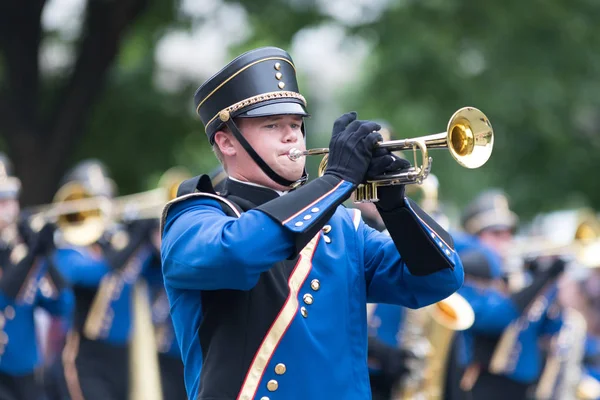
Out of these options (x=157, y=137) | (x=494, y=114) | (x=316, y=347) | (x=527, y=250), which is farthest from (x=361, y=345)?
(x=157, y=137)

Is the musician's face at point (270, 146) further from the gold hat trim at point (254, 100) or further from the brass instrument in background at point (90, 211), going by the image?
the brass instrument in background at point (90, 211)

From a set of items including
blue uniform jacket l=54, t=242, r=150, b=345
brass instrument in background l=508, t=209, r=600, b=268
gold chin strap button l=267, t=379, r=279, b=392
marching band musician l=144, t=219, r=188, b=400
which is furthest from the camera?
marching band musician l=144, t=219, r=188, b=400

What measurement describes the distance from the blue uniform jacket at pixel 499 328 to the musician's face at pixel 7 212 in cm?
335

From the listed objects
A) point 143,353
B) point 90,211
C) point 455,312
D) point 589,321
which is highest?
point 90,211

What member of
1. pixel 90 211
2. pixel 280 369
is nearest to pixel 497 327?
pixel 90 211

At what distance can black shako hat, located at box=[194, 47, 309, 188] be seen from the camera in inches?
136

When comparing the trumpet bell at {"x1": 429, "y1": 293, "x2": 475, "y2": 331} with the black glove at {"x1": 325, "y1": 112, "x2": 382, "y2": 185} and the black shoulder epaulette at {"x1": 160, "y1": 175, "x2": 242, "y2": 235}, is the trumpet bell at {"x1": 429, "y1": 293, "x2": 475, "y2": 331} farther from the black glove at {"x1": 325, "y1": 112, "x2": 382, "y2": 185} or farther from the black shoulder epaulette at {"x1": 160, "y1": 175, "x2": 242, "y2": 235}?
the black glove at {"x1": 325, "y1": 112, "x2": 382, "y2": 185}

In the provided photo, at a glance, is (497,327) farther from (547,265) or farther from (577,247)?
(577,247)

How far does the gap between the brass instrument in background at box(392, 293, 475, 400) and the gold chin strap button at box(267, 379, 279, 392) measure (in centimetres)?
419

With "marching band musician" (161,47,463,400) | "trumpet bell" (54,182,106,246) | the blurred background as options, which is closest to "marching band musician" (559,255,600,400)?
the blurred background

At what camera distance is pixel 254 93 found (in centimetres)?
349

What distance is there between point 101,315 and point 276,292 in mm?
6250

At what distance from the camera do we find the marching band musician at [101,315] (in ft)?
30.2

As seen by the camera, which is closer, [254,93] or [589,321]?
[254,93]
